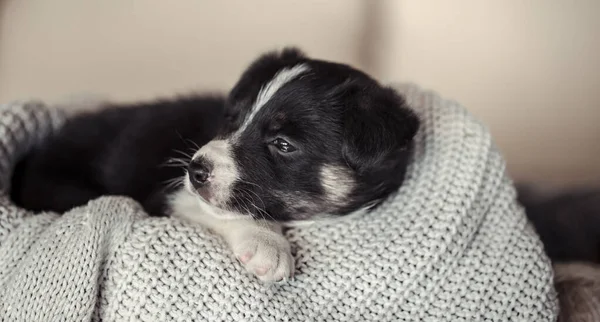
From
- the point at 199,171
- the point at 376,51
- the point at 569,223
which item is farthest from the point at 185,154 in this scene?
the point at 569,223

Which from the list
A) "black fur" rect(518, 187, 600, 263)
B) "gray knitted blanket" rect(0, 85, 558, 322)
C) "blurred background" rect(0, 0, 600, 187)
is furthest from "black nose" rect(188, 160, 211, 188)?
"black fur" rect(518, 187, 600, 263)

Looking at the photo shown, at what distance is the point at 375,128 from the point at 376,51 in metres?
1.28

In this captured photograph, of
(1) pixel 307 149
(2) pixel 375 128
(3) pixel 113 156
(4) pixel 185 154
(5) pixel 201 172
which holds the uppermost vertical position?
(2) pixel 375 128

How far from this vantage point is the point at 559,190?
7.67 feet

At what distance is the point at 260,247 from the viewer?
53.3 inches

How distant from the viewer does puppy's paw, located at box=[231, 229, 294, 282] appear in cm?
132

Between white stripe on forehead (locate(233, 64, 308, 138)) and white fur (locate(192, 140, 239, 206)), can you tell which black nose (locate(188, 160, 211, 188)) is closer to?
white fur (locate(192, 140, 239, 206))

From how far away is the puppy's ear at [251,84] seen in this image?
1.62 metres

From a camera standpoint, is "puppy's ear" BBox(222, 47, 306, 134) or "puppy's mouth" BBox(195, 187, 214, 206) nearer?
"puppy's mouth" BBox(195, 187, 214, 206)

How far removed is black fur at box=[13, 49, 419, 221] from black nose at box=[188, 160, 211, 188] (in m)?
0.08

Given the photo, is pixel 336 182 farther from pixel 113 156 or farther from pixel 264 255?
pixel 113 156

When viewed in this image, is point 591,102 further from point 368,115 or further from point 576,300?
point 368,115

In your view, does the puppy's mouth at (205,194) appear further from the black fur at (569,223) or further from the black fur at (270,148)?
the black fur at (569,223)

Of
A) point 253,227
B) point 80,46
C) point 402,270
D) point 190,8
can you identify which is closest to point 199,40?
point 190,8
